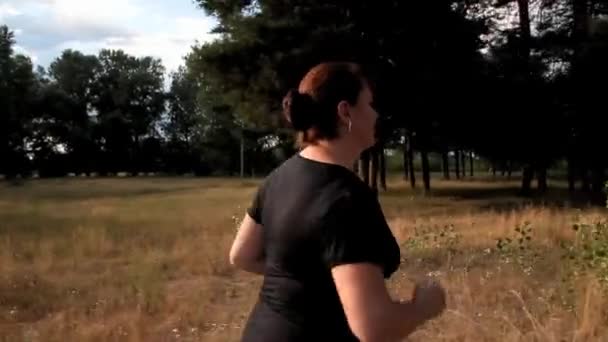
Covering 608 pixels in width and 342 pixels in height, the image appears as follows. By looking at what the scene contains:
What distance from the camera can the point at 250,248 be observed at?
2344 millimetres

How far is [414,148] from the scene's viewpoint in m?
42.4

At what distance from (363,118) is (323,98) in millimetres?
121

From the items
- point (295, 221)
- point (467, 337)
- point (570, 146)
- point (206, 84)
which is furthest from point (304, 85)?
point (570, 146)

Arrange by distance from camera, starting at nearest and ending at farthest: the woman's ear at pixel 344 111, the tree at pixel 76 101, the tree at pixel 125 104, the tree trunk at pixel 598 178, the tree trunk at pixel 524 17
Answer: the woman's ear at pixel 344 111, the tree trunk at pixel 524 17, the tree trunk at pixel 598 178, the tree at pixel 76 101, the tree at pixel 125 104

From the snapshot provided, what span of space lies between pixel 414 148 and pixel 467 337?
37.2 metres

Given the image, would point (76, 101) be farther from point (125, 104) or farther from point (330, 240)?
point (330, 240)

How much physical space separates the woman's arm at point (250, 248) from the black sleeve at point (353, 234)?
1.49ft

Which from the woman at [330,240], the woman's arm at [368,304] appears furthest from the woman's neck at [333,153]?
the woman's arm at [368,304]

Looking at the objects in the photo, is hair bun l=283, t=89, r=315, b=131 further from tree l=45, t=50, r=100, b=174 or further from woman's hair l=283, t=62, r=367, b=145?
tree l=45, t=50, r=100, b=174

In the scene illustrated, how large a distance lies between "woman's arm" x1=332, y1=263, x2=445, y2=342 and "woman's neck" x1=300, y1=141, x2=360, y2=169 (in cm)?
32

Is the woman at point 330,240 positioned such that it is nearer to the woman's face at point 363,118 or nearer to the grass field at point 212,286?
the woman's face at point 363,118

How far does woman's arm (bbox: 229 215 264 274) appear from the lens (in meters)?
2.32

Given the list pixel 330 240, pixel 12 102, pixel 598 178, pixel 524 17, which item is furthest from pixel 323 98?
pixel 12 102

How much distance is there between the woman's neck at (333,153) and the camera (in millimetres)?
2027
